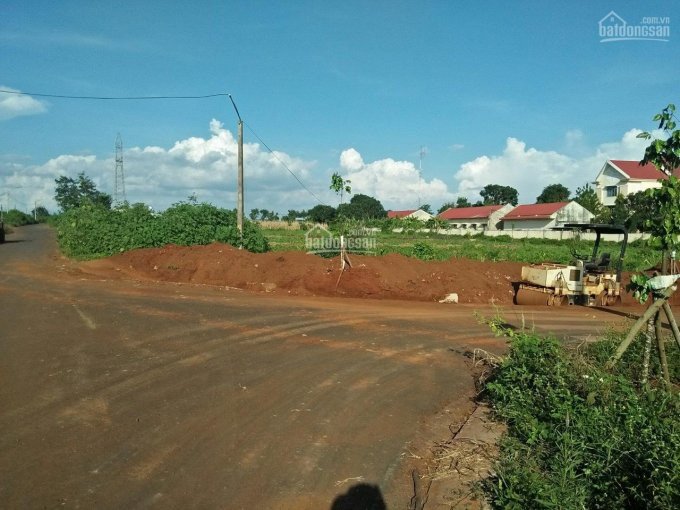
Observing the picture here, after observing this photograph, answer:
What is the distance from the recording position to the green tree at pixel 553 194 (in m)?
92.8

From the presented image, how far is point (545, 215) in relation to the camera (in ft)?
212

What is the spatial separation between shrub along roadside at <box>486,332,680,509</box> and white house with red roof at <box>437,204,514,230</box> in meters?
73.7

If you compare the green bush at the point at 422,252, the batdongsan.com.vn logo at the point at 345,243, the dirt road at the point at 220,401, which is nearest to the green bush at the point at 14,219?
the batdongsan.com.vn logo at the point at 345,243

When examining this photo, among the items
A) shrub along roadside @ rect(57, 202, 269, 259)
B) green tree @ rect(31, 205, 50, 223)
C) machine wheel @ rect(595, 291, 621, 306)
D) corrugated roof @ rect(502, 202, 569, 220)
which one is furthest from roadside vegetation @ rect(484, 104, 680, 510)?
green tree @ rect(31, 205, 50, 223)

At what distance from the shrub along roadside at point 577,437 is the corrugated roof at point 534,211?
62.5m

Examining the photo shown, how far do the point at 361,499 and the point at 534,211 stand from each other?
69.9m

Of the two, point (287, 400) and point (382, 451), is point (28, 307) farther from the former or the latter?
point (382, 451)

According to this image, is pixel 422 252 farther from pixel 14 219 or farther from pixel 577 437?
pixel 14 219

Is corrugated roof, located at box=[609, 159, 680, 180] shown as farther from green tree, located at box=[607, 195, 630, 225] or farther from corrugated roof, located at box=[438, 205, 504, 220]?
corrugated roof, located at box=[438, 205, 504, 220]

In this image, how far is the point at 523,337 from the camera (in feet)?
22.1

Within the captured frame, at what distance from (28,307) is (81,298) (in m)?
1.60

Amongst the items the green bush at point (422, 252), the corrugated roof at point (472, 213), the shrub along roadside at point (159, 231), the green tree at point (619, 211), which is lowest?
the green bush at point (422, 252)

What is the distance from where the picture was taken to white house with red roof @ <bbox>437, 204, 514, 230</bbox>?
78562 millimetres

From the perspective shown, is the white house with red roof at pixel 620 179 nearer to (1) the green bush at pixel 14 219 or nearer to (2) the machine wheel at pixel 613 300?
(2) the machine wheel at pixel 613 300
